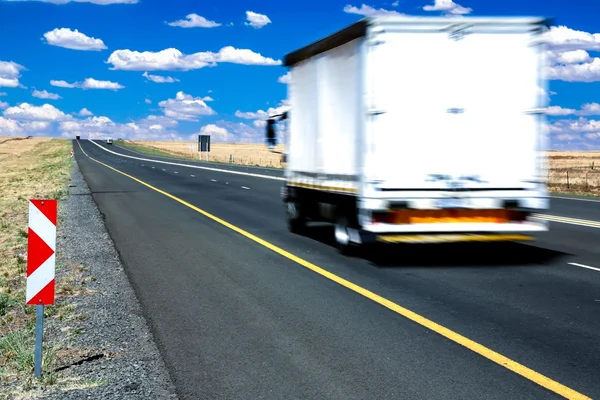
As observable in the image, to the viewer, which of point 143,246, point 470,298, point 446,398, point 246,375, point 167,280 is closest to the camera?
→ point 446,398

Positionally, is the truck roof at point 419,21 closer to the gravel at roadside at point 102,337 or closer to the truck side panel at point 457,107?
the truck side panel at point 457,107

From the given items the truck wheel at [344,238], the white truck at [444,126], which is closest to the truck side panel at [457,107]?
the white truck at [444,126]

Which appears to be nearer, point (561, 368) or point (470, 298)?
point (561, 368)

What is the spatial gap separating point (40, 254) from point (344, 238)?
6.38m

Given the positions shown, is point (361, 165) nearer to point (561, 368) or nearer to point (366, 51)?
point (366, 51)

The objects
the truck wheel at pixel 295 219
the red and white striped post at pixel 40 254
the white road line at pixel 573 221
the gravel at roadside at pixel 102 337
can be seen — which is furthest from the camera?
the white road line at pixel 573 221

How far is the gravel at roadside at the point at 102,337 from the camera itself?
503cm

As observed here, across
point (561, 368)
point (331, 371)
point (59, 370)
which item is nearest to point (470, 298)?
point (561, 368)

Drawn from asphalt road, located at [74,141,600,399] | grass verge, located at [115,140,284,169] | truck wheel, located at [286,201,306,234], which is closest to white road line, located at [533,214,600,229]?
asphalt road, located at [74,141,600,399]

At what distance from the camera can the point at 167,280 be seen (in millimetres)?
9242

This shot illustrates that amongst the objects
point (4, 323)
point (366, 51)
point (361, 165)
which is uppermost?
point (366, 51)

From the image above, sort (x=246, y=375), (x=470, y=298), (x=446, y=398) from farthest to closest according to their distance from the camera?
(x=470, y=298) < (x=246, y=375) < (x=446, y=398)

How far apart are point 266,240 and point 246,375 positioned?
25.7 feet

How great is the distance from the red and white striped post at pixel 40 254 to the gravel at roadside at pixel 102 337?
0.52m
